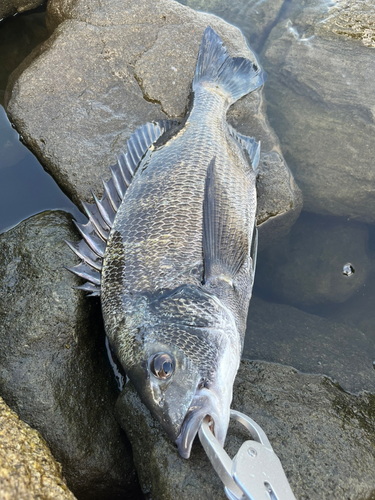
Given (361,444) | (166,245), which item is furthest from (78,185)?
(361,444)

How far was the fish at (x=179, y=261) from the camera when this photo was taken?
7.15 ft

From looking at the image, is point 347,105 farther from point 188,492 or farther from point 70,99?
point 188,492

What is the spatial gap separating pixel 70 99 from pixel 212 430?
363cm

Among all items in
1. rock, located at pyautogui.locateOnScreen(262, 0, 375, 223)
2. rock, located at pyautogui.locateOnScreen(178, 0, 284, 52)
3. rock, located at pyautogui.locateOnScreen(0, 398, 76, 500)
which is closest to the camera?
rock, located at pyautogui.locateOnScreen(0, 398, 76, 500)

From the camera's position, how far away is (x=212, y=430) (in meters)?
2.07

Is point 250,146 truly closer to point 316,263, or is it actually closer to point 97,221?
point 316,263

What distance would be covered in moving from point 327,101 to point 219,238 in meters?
3.05

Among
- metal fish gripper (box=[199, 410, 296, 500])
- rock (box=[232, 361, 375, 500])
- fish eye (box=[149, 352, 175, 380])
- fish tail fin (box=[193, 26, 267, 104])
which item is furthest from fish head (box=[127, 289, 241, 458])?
fish tail fin (box=[193, 26, 267, 104])

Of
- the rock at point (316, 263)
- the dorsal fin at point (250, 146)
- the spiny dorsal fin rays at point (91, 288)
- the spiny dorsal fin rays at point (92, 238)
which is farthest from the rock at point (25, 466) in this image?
the dorsal fin at point (250, 146)

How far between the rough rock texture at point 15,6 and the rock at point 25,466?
5482 millimetres

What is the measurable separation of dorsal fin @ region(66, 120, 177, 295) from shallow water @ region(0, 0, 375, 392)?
71 centimetres

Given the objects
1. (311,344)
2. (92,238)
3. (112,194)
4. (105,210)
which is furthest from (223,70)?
(311,344)

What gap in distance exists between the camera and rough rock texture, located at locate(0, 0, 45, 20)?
5168 mm

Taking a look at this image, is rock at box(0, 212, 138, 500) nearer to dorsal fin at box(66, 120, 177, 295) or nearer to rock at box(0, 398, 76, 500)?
dorsal fin at box(66, 120, 177, 295)
